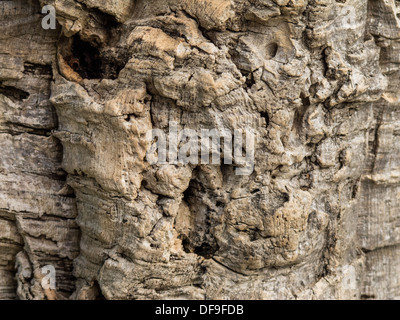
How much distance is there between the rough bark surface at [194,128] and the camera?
2.88 meters

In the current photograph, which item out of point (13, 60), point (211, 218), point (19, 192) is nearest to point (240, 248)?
point (211, 218)

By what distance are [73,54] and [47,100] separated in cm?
32

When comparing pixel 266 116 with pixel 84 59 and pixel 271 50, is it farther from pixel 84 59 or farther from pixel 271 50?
pixel 84 59

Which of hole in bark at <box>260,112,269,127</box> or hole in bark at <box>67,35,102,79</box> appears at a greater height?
hole in bark at <box>67,35,102,79</box>

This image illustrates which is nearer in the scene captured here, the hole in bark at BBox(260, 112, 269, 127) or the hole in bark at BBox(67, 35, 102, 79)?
the hole in bark at BBox(260, 112, 269, 127)

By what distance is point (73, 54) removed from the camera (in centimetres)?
320

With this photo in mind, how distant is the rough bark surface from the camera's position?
2883 millimetres

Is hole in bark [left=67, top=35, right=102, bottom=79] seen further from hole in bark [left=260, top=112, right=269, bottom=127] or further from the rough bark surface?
hole in bark [left=260, top=112, right=269, bottom=127]

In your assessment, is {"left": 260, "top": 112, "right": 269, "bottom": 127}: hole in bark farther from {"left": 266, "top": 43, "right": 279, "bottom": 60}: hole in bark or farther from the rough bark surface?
{"left": 266, "top": 43, "right": 279, "bottom": 60}: hole in bark

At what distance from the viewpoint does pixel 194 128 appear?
2926mm

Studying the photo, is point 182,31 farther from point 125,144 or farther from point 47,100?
point 47,100

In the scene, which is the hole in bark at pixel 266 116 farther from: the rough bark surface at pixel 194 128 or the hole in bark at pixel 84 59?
the hole in bark at pixel 84 59

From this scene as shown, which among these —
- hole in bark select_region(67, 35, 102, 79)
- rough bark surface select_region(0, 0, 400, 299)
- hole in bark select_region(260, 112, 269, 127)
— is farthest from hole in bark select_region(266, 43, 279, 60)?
hole in bark select_region(67, 35, 102, 79)

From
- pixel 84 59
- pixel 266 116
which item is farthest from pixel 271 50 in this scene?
pixel 84 59
